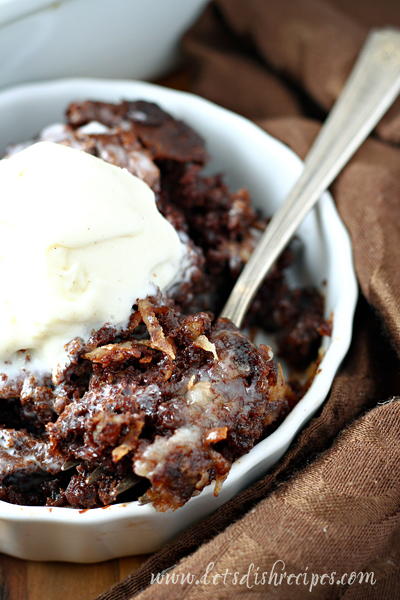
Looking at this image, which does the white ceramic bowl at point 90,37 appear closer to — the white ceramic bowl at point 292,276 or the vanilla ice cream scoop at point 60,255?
the white ceramic bowl at point 292,276

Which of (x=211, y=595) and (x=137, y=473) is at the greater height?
(x=137, y=473)

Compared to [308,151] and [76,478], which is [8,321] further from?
[308,151]

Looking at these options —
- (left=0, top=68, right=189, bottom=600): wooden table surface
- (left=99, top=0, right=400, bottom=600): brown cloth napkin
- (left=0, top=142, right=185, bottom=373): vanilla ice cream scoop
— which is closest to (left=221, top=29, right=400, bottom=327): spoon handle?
(left=99, top=0, right=400, bottom=600): brown cloth napkin

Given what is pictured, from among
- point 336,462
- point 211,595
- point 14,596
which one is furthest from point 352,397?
point 14,596

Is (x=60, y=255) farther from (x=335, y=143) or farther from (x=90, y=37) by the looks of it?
(x=90, y=37)

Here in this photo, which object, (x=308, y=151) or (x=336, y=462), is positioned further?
(x=308, y=151)

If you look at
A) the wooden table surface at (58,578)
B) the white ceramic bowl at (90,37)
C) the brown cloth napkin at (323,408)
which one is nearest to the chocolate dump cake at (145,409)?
the brown cloth napkin at (323,408)
